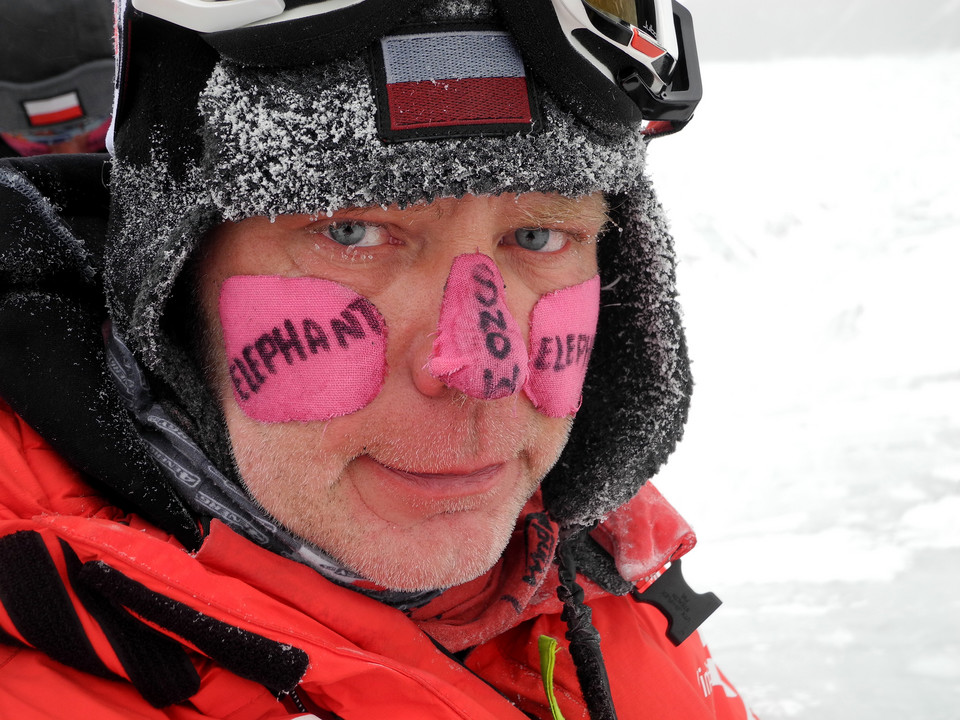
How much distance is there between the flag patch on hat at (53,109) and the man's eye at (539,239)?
1.83 m

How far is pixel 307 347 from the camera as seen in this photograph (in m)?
1.27

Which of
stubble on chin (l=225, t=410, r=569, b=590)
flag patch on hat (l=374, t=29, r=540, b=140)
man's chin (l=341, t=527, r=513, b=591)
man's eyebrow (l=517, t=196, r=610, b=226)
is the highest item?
flag patch on hat (l=374, t=29, r=540, b=140)

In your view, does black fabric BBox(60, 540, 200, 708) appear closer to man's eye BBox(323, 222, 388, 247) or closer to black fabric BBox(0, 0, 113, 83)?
man's eye BBox(323, 222, 388, 247)

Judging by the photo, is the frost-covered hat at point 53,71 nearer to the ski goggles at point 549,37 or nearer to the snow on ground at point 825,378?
the ski goggles at point 549,37

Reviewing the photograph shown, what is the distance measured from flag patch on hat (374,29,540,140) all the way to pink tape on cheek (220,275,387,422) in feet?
0.86

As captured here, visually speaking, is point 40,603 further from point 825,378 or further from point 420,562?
point 825,378

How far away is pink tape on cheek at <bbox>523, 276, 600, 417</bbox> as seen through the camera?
1.41 meters

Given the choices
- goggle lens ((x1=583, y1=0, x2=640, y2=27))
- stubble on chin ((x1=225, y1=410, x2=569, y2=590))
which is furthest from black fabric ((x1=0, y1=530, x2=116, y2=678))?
goggle lens ((x1=583, y1=0, x2=640, y2=27))

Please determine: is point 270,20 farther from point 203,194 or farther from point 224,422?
point 224,422

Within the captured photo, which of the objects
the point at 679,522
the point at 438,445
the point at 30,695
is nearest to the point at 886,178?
the point at 679,522

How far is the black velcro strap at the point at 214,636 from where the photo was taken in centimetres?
111

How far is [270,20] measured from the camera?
1.17 meters

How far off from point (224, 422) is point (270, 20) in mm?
616

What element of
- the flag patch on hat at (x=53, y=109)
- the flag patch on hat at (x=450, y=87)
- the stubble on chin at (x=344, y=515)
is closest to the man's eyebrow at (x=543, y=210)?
the flag patch on hat at (x=450, y=87)
